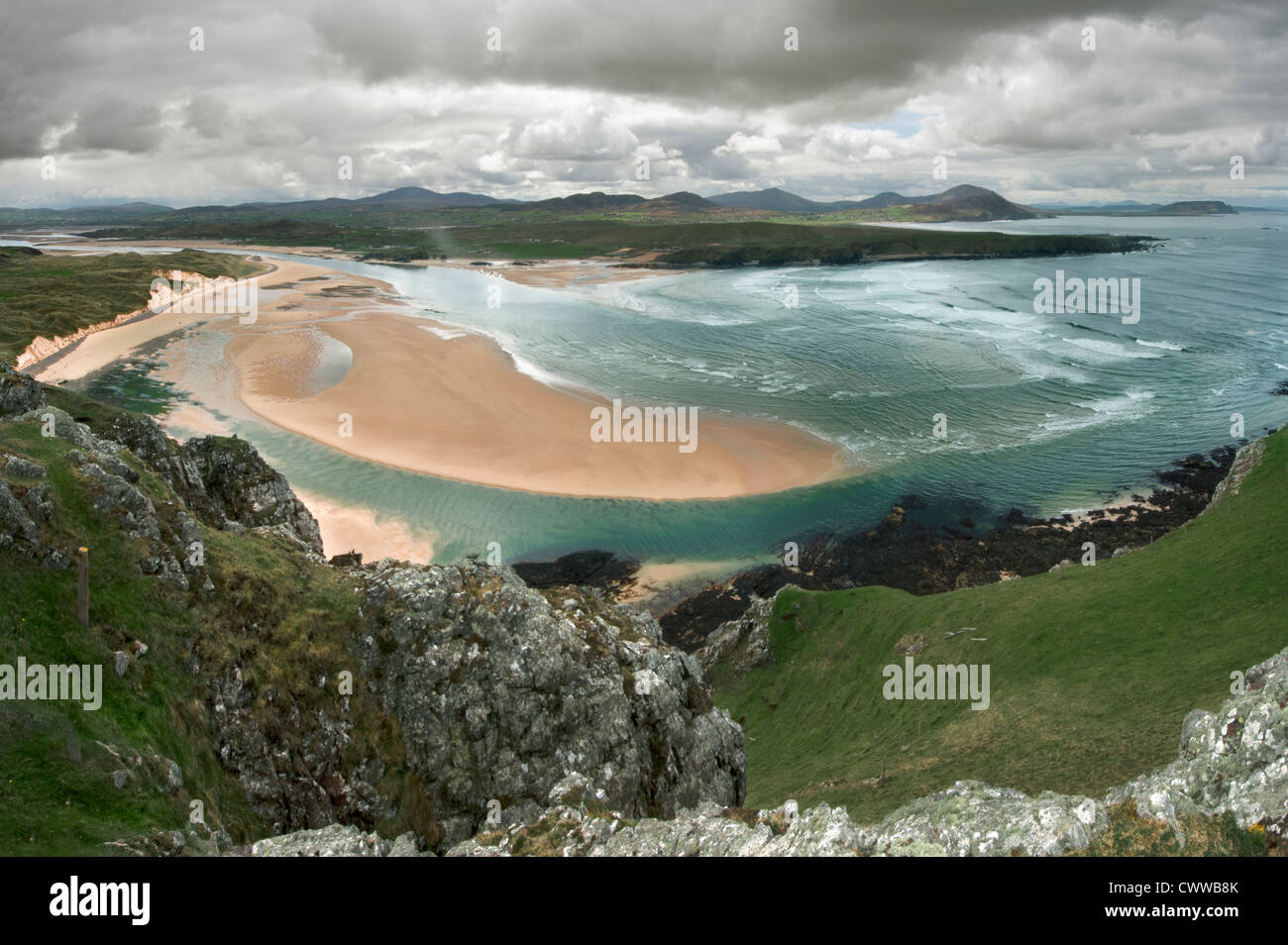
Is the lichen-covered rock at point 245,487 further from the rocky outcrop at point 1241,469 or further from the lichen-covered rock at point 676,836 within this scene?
the rocky outcrop at point 1241,469

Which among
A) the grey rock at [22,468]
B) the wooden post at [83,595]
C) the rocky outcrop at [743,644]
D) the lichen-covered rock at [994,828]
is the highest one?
the grey rock at [22,468]

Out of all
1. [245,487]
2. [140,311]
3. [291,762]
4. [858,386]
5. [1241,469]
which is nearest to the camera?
[291,762]

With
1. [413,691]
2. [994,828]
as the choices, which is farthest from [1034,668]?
[413,691]

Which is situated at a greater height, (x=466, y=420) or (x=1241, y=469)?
(x=466, y=420)

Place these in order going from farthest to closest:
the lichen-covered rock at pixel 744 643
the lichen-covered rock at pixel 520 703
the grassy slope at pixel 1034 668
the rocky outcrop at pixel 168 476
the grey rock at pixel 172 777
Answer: the lichen-covered rock at pixel 744 643, the grassy slope at pixel 1034 668, the rocky outcrop at pixel 168 476, the lichen-covered rock at pixel 520 703, the grey rock at pixel 172 777

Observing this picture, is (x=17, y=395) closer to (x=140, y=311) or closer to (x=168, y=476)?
(x=168, y=476)

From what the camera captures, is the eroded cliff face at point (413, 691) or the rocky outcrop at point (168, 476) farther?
the rocky outcrop at point (168, 476)

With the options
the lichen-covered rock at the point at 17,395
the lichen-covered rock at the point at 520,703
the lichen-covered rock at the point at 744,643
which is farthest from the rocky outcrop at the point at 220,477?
the lichen-covered rock at the point at 744,643

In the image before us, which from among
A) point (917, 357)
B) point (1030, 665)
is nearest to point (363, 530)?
point (1030, 665)

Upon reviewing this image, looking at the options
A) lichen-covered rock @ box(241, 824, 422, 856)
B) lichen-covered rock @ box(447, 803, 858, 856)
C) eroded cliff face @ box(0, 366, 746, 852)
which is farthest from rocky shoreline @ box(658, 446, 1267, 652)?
lichen-covered rock @ box(241, 824, 422, 856)
